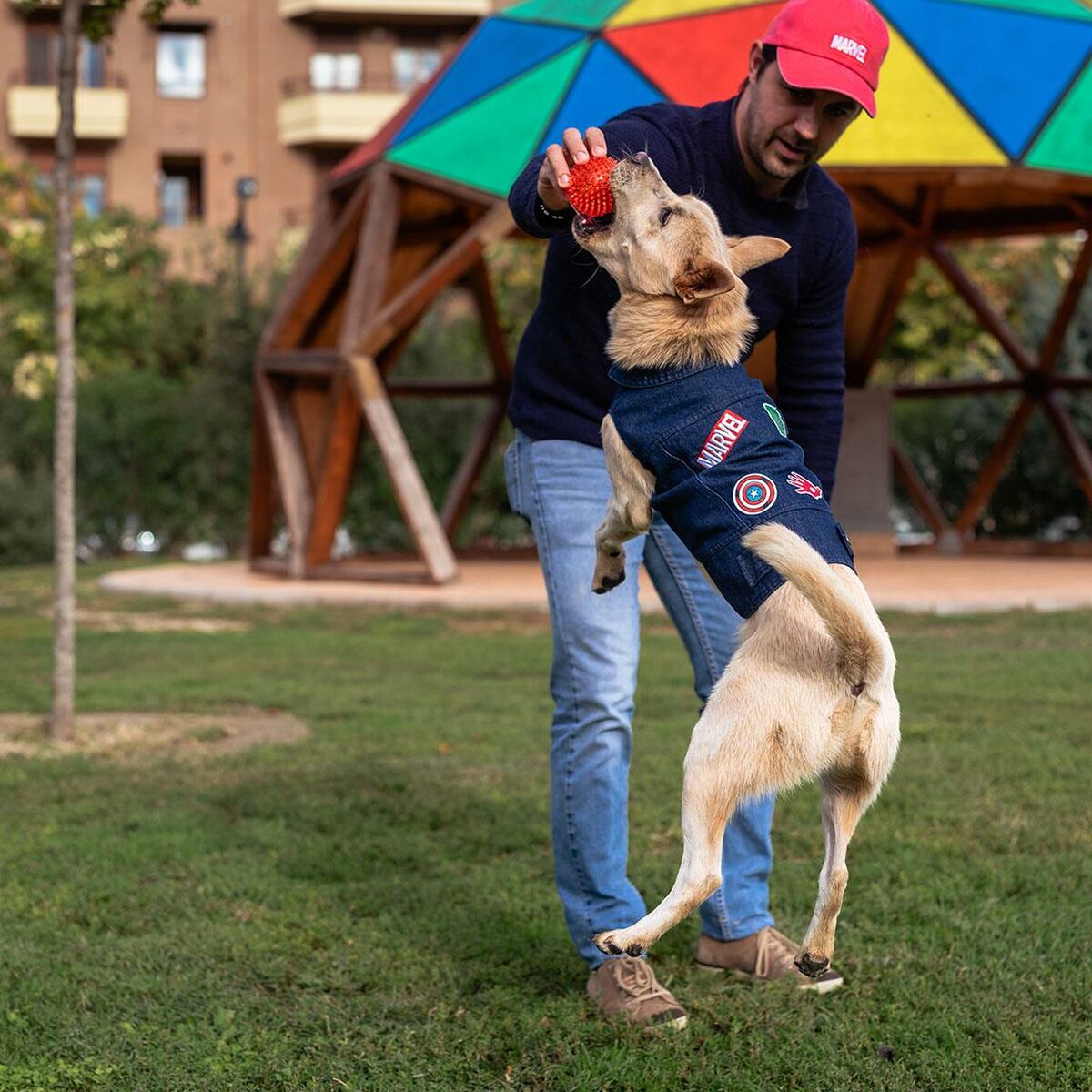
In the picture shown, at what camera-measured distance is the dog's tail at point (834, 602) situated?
9.96ft

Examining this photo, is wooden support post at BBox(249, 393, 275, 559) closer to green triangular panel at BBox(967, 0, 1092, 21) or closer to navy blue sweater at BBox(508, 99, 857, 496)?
green triangular panel at BBox(967, 0, 1092, 21)

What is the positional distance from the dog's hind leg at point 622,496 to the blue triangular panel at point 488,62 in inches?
441

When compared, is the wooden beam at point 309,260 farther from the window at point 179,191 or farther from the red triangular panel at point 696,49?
the window at point 179,191

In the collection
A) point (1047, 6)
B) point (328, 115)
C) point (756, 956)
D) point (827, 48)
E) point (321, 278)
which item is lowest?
point (756, 956)

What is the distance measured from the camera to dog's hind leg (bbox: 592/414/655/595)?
350cm

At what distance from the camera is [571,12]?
14648mm

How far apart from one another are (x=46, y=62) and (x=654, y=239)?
38.6 meters

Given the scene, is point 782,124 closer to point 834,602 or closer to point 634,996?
point 834,602

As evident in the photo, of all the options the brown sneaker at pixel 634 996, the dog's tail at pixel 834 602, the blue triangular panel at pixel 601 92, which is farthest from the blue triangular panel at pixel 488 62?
the dog's tail at pixel 834 602

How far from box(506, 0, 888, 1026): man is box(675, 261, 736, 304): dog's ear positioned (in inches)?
15.8

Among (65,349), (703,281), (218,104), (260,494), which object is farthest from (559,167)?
(218,104)

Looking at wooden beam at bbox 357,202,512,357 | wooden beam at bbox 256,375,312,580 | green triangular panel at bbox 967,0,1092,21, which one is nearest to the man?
wooden beam at bbox 357,202,512,357

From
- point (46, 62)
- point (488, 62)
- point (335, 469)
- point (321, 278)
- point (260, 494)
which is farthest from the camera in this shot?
point (46, 62)

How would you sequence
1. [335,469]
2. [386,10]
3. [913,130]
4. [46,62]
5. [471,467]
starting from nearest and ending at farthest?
1. [913,130]
2. [335,469]
3. [471,467]
4. [386,10]
5. [46,62]
